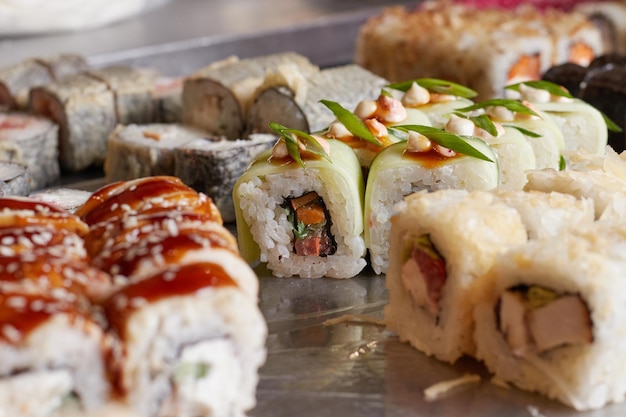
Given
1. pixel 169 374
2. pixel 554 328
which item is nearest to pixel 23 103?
pixel 169 374

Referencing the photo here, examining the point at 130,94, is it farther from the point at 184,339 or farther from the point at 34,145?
the point at 184,339

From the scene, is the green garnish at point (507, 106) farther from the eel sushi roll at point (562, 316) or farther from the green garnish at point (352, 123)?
the eel sushi roll at point (562, 316)

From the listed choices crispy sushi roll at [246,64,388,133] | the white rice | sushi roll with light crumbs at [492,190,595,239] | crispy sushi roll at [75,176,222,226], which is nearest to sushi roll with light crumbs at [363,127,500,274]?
the white rice

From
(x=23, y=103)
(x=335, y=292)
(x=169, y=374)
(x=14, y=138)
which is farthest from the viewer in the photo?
(x=23, y=103)

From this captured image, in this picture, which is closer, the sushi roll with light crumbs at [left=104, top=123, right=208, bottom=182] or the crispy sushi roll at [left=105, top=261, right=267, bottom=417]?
the crispy sushi roll at [left=105, top=261, right=267, bottom=417]

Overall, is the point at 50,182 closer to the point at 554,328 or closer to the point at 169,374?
the point at 169,374

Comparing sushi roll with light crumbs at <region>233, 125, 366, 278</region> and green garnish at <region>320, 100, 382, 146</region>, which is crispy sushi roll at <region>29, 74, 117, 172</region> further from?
green garnish at <region>320, 100, 382, 146</region>
